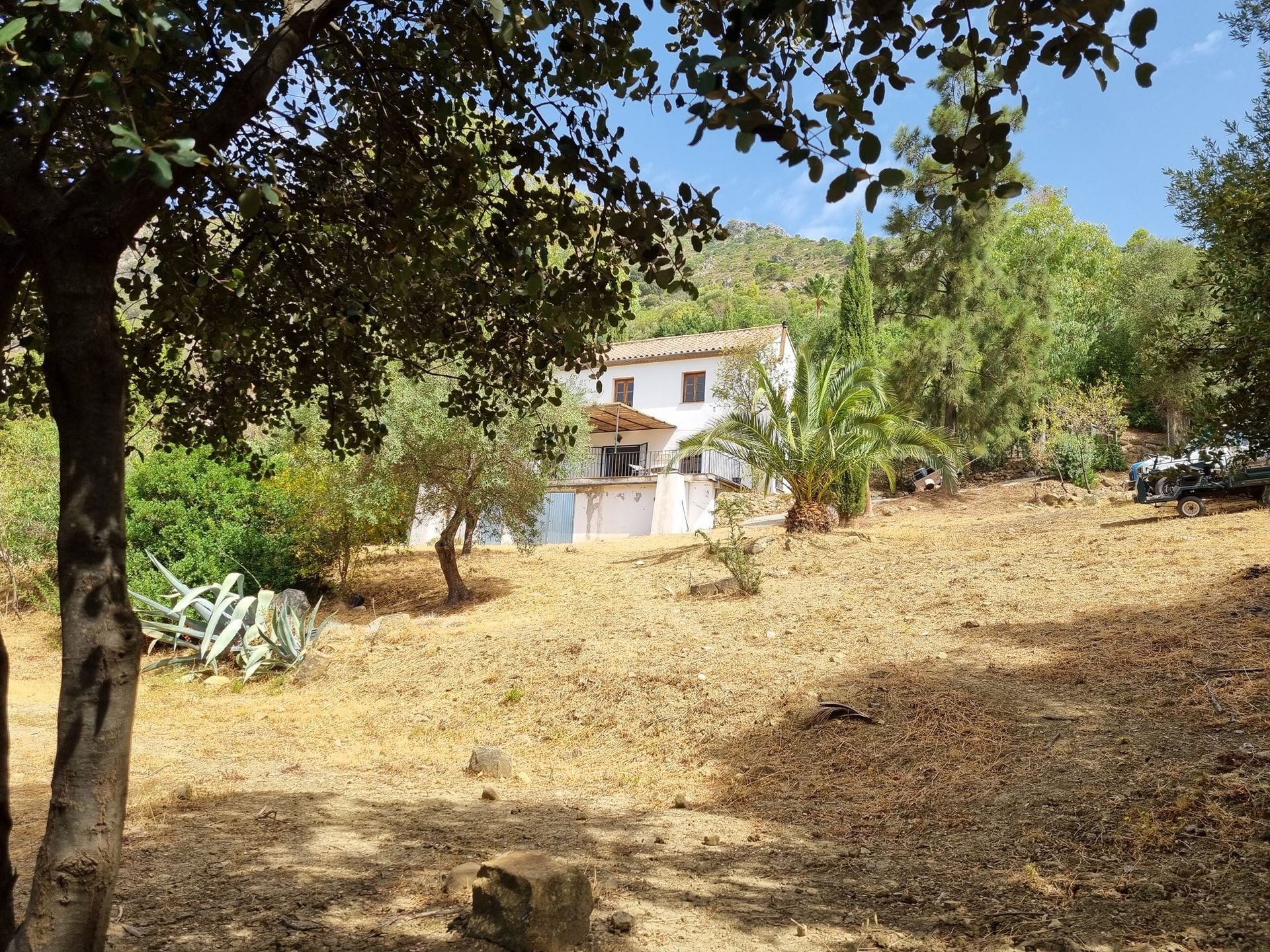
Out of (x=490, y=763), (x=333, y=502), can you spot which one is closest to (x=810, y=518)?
(x=333, y=502)

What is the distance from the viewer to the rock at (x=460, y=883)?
3.79 metres

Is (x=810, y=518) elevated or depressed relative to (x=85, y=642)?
elevated

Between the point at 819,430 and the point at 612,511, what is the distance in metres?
14.8

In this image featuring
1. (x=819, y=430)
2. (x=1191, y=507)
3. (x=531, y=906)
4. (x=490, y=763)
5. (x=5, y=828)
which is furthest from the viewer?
(x=819, y=430)

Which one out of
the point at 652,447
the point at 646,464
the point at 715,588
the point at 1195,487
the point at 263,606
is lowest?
the point at 263,606

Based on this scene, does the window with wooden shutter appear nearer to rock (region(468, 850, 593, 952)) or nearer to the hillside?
the hillside

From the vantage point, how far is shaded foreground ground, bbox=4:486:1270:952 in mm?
3723

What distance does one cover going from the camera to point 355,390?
16.8ft

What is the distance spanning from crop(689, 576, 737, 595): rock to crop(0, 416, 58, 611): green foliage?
11.5m

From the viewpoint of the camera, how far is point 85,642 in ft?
8.46

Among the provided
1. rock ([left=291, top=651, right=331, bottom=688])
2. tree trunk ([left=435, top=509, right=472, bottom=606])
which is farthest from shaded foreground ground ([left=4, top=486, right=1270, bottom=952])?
tree trunk ([left=435, top=509, right=472, bottom=606])

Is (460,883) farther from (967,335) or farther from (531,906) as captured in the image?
(967,335)

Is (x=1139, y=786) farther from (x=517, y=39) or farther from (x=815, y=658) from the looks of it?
(x=517, y=39)

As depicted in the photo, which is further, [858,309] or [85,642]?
[858,309]
